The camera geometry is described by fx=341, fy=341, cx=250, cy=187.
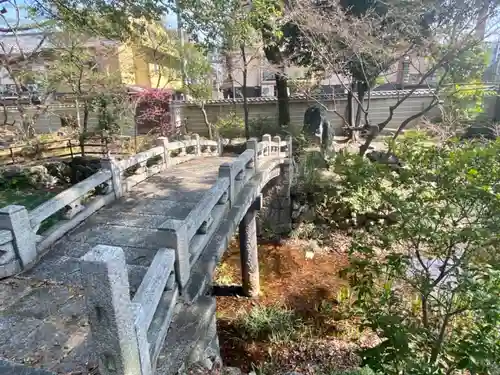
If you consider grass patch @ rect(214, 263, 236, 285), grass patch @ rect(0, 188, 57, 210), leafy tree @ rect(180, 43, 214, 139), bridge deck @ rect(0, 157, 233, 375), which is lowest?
grass patch @ rect(214, 263, 236, 285)

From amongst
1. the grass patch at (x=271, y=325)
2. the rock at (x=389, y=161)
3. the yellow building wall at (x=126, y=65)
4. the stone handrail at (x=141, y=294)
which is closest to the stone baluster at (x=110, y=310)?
the stone handrail at (x=141, y=294)

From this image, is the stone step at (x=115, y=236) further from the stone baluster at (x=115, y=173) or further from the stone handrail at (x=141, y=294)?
the stone baluster at (x=115, y=173)

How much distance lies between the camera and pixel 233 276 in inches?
374

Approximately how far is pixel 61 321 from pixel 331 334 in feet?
18.2

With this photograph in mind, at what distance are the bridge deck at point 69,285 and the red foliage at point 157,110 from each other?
36.7 ft

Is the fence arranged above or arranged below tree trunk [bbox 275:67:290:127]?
below

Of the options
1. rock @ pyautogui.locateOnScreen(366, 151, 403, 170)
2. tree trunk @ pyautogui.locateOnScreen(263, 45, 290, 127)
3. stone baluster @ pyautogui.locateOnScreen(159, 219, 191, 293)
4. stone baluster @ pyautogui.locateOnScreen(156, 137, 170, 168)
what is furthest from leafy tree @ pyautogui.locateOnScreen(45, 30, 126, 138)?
stone baluster @ pyautogui.locateOnScreen(159, 219, 191, 293)

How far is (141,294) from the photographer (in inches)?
105

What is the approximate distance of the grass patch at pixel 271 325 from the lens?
6.86 m

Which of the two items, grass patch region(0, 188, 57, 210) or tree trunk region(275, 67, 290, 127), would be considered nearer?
grass patch region(0, 188, 57, 210)

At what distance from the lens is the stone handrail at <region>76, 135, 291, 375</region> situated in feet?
6.81

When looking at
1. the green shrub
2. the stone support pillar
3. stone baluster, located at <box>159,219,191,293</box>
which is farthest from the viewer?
the green shrub

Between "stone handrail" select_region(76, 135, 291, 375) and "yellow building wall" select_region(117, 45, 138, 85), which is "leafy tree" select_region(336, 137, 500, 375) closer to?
"stone handrail" select_region(76, 135, 291, 375)

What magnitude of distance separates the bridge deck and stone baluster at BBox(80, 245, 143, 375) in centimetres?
49
